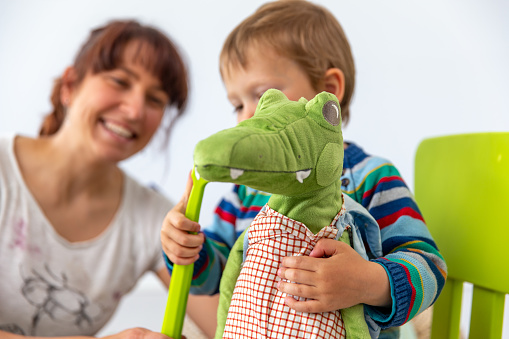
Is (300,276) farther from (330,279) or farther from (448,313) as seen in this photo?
(448,313)

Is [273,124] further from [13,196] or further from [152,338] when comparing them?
[13,196]

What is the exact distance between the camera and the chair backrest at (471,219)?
0.67 m

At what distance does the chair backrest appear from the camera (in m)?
0.67

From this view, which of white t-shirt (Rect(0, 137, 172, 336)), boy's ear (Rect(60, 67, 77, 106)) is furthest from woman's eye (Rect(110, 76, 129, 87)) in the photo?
white t-shirt (Rect(0, 137, 172, 336))

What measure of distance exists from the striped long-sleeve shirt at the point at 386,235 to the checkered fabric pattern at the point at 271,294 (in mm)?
77

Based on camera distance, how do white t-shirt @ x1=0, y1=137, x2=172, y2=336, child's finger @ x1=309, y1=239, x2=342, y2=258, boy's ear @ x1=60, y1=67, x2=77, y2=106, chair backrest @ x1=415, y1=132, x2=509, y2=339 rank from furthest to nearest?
boy's ear @ x1=60, y1=67, x2=77, y2=106, white t-shirt @ x1=0, y1=137, x2=172, y2=336, chair backrest @ x1=415, y1=132, x2=509, y2=339, child's finger @ x1=309, y1=239, x2=342, y2=258

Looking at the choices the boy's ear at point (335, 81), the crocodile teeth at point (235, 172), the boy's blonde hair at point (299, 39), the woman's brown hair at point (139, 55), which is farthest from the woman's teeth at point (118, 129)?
the crocodile teeth at point (235, 172)

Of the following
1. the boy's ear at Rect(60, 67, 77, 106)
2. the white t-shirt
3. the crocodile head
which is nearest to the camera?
Answer: the crocodile head

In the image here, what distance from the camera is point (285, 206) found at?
0.49 meters

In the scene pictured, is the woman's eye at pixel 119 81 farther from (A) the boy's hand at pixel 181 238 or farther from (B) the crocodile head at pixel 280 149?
(B) the crocodile head at pixel 280 149

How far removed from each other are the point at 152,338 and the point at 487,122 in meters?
1.69

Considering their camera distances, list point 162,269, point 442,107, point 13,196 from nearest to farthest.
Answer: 1. point 13,196
2. point 162,269
3. point 442,107

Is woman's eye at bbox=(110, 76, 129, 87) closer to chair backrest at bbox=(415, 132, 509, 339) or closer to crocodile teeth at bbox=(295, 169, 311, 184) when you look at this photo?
chair backrest at bbox=(415, 132, 509, 339)

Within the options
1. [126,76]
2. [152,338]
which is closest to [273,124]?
[152,338]
